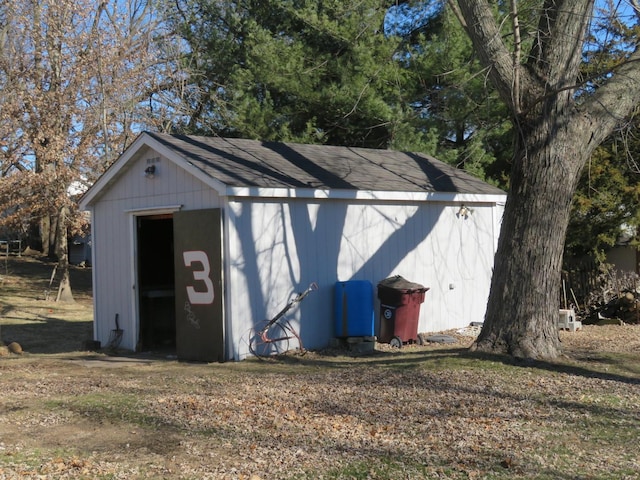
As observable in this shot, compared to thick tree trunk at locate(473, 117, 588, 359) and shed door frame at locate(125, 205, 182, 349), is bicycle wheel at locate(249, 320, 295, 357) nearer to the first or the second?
shed door frame at locate(125, 205, 182, 349)

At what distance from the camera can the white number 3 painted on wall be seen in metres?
11.3

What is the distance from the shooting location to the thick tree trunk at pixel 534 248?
9.55 m

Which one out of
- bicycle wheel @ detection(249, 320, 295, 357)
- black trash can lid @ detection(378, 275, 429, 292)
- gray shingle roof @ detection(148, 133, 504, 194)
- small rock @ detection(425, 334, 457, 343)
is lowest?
small rock @ detection(425, 334, 457, 343)

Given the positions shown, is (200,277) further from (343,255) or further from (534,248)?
(534,248)

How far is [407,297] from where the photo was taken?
12.4 m

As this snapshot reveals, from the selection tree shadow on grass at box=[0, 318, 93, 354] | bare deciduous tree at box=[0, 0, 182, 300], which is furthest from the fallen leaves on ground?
bare deciduous tree at box=[0, 0, 182, 300]

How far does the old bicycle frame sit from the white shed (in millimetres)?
130

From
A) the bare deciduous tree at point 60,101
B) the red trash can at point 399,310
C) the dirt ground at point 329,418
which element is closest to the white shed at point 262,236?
the red trash can at point 399,310

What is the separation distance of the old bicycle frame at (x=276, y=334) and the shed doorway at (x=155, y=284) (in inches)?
91.8

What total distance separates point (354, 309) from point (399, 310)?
2.84 feet

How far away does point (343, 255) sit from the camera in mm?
12562

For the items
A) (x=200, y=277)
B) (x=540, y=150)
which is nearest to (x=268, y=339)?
(x=200, y=277)

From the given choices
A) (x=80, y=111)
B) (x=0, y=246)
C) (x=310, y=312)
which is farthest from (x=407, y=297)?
(x=0, y=246)

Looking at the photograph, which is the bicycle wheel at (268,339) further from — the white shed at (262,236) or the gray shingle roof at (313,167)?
the gray shingle roof at (313,167)
